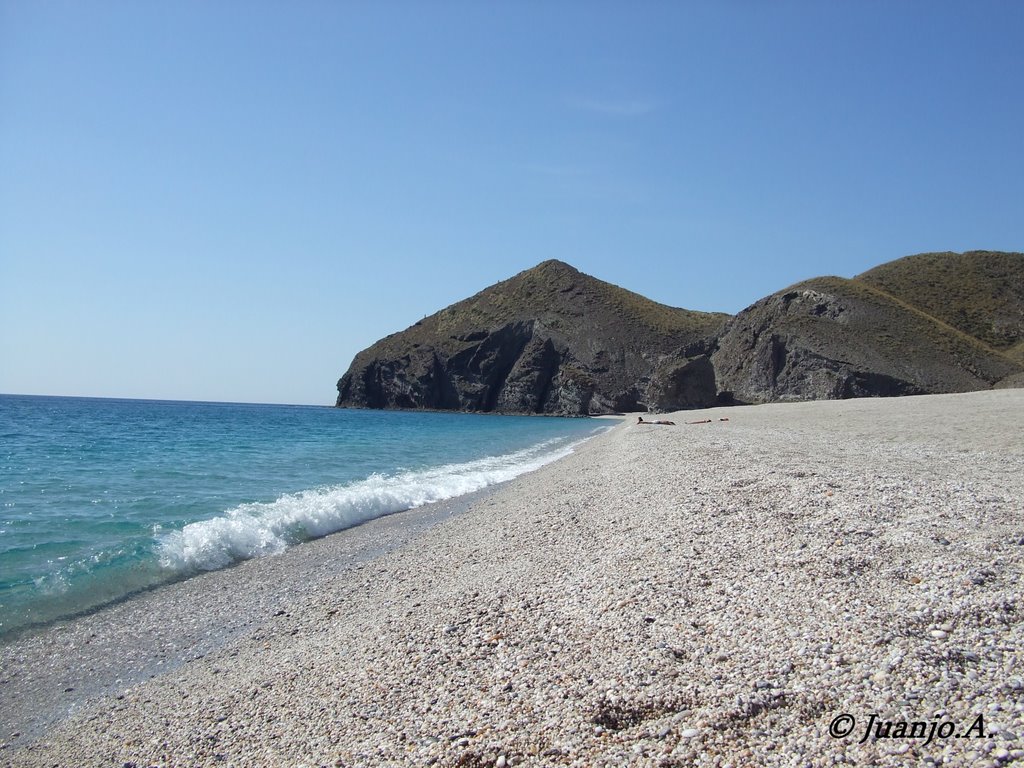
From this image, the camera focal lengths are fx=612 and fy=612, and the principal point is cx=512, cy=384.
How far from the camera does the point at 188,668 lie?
580 cm

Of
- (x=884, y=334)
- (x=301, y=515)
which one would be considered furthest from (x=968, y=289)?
(x=301, y=515)

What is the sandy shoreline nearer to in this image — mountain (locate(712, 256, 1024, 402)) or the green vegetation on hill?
mountain (locate(712, 256, 1024, 402))

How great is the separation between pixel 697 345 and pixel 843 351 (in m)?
19.9

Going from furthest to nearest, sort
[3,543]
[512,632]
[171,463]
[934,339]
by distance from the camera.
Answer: [934,339] → [171,463] → [3,543] → [512,632]

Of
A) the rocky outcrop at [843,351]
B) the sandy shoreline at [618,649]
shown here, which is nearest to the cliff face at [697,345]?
the rocky outcrop at [843,351]

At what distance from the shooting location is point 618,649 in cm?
459

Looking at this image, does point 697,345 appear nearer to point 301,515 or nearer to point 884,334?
point 884,334

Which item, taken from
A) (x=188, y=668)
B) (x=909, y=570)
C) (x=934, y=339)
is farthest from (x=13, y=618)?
(x=934, y=339)

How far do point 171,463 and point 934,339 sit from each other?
8050 centimetres

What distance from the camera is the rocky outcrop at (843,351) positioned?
65.6 m

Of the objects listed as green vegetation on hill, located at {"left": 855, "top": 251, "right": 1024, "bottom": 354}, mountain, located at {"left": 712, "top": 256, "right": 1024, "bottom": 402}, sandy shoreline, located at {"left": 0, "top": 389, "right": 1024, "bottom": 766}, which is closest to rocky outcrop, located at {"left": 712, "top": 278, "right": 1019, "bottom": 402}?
mountain, located at {"left": 712, "top": 256, "right": 1024, "bottom": 402}

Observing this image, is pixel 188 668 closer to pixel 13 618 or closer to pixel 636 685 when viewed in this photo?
pixel 13 618

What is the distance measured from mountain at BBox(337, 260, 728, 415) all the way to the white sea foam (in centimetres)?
6716

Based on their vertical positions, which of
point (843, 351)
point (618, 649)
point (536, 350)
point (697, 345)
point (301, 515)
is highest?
point (536, 350)
